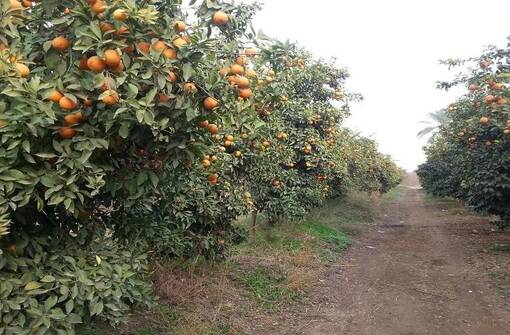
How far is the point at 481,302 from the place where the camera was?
5.83 metres

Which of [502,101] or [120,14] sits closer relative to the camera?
[120,14]

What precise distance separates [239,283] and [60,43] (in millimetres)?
4542

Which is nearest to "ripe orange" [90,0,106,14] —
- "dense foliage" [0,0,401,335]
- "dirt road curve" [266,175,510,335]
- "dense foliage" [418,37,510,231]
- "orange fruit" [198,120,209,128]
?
"dense foliage" [0,0,401,335]

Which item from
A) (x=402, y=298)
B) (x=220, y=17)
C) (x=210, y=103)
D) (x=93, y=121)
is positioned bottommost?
(x=402, y=298)

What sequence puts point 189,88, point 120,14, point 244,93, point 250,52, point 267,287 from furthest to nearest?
1. point 267,287
2. point 250,52
3. point 244,93
4. point 189,88
5. point 120,14

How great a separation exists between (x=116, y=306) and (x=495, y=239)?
33.4 ft

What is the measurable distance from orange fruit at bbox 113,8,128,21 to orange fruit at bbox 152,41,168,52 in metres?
0.18

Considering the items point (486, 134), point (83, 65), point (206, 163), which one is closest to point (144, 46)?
point (83, 65)

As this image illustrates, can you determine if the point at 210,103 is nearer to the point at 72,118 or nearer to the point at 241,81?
the point at 241,81

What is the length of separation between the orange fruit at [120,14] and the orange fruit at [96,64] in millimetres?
203

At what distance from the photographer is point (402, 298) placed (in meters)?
5.99

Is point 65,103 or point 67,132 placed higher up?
point 65,103

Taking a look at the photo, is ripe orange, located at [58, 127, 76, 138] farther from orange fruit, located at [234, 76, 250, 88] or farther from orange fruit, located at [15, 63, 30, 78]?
orange fruit, located at [234, 76, 250, 88]

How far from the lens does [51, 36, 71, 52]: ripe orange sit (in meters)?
2.12
